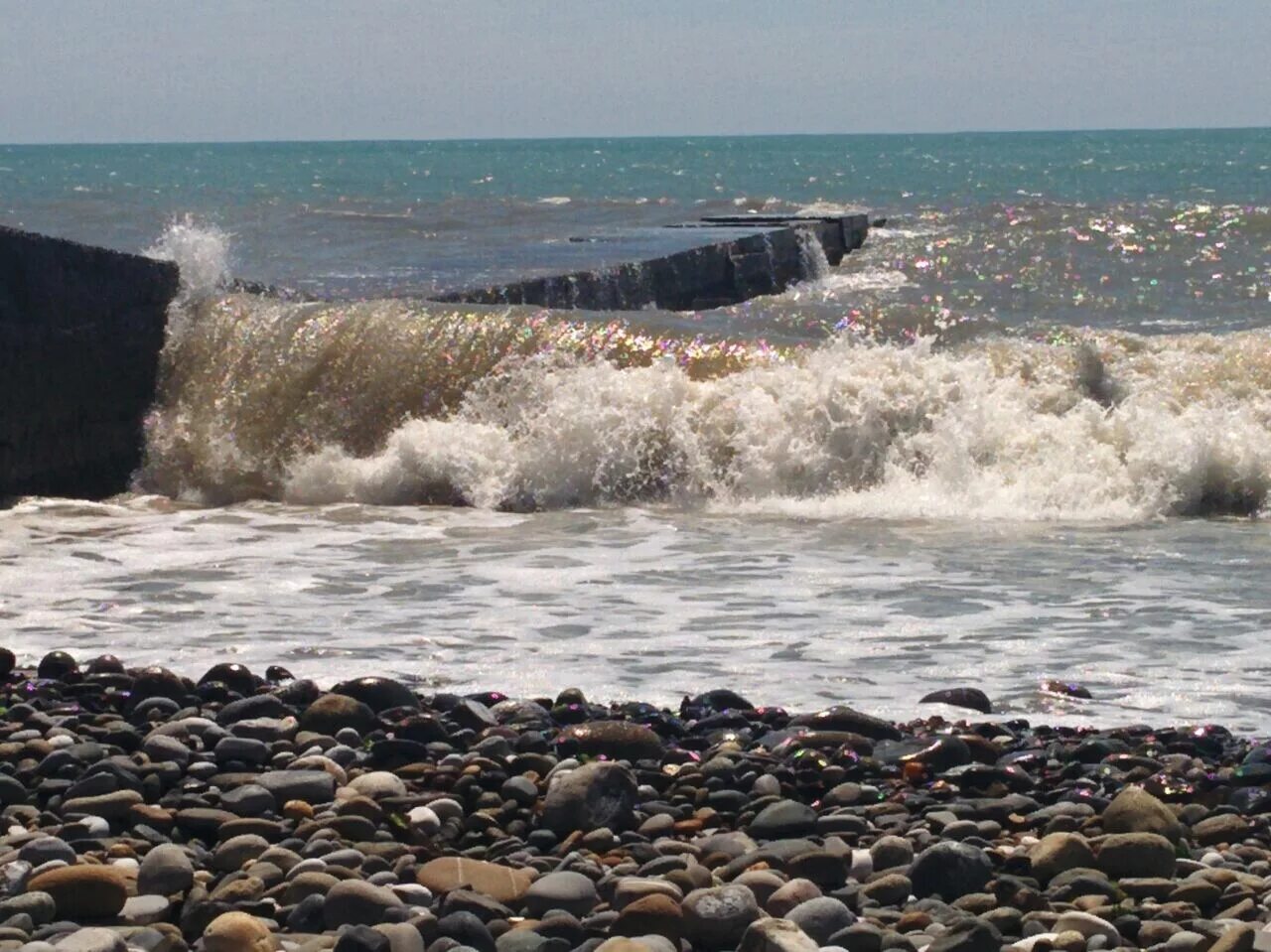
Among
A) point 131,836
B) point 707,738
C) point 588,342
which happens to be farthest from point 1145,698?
point 588,342

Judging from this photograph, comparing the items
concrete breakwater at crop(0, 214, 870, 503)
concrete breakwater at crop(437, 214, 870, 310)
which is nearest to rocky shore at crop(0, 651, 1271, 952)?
concrete breakwater at crop(0, 214, 870, 503)

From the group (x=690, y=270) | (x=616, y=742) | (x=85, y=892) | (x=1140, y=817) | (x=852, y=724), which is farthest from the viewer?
(x=690, y=270)

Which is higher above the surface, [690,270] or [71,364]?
[690,270]

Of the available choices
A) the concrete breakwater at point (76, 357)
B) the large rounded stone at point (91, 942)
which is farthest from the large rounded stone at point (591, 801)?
the concrete breakwater at point (76, 357)

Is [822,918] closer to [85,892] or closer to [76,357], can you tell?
[85,892]

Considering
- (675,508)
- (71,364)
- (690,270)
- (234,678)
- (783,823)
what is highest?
(690,270)

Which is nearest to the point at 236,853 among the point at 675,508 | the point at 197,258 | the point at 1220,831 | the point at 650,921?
the point at 650,921

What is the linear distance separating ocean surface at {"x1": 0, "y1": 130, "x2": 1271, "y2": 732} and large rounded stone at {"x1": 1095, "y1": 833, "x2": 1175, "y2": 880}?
5.16ft

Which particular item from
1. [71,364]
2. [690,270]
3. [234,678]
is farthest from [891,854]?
[690,270]

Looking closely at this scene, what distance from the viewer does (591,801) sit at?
14.9 ft

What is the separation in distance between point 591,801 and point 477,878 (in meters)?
0.53

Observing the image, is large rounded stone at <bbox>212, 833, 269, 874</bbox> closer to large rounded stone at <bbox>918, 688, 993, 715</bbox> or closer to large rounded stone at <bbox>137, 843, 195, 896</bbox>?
large rounded stone at <bbox>137, 843, 195, 896</bbox>

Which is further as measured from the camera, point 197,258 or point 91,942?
point 197,258

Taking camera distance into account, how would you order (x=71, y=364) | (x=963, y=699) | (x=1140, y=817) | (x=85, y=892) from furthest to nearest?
1. (x=71, y=364)
2. (x=963, y=699)
3. (x=1140, y=817)
4. (x=85, y=892)
